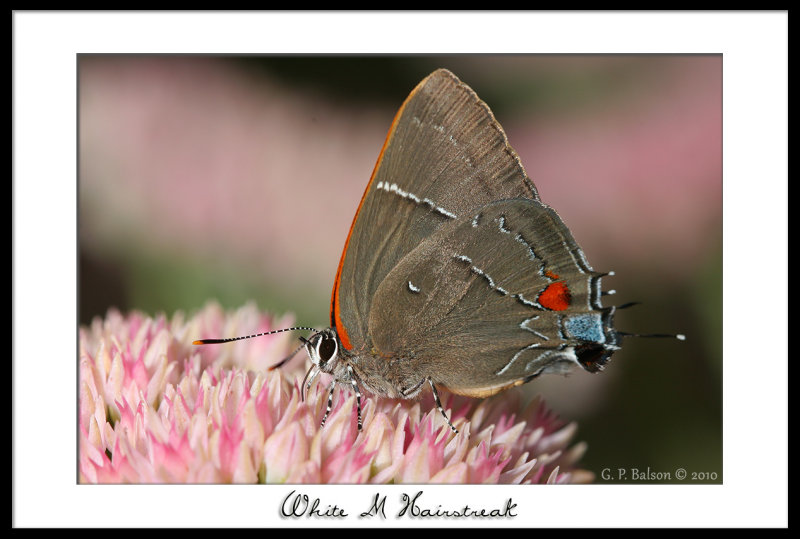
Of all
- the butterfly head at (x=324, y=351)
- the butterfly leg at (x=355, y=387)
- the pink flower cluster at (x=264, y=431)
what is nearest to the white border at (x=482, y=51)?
the pink flower cluster at (x=264, y=431)

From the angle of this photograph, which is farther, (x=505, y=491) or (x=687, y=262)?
(x=687, y=262)

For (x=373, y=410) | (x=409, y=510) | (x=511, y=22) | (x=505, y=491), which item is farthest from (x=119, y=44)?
(x=505, y=491)

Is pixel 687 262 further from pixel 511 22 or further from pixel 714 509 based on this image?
pixel 511 22

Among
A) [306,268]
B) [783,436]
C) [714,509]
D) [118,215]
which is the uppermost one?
[118,215]

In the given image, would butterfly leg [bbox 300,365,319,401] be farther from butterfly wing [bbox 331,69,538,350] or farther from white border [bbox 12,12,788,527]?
white border [bbox 12,12,788,527]

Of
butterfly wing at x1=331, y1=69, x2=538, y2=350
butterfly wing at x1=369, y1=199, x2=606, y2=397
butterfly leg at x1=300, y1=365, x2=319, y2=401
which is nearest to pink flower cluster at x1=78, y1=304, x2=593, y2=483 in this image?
butterfly leg at x1=300, y1=365, x2=319, y2=401

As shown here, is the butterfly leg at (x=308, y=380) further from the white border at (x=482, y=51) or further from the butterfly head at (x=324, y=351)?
the white border at (x=482, y=51)

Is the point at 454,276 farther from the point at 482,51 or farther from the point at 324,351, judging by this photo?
the point at 482,51
